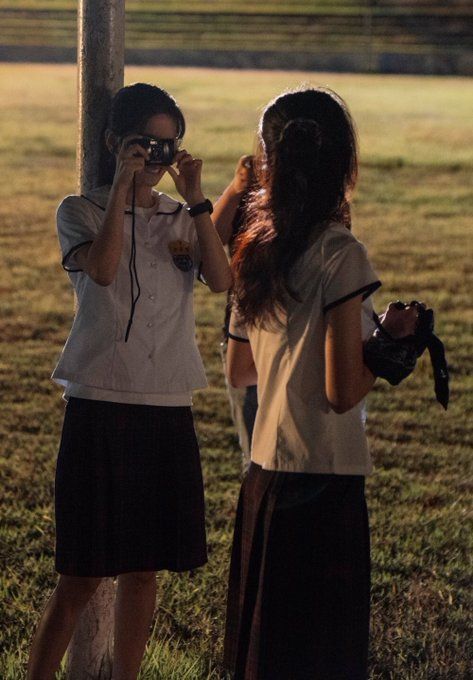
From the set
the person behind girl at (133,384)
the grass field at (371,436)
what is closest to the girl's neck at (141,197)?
the person behind girl at (133,384)

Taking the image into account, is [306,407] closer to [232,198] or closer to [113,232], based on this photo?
[113,232]

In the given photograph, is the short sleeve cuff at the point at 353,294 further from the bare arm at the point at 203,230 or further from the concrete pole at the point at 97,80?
the concrete pole at the point at 97,80

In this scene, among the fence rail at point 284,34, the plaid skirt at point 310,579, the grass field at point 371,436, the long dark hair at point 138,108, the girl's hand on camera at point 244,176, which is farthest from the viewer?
the fence rail at point 284,34

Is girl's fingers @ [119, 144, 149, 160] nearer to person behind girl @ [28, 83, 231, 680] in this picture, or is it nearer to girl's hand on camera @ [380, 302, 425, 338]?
person behind girl @ [28, 83, 231, 680]

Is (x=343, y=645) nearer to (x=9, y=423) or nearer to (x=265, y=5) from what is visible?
(x=9, y=423)

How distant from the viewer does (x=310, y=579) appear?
2766mm

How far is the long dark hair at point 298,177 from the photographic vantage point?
8.86 ft

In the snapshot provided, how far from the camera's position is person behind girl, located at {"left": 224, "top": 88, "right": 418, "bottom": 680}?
2703 mm

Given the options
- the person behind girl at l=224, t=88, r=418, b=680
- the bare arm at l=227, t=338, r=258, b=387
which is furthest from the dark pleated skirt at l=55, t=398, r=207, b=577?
the person behind girl at l=224, t=88, r=418, b=680

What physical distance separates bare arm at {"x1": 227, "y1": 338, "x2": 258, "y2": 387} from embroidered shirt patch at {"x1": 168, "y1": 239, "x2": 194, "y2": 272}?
20cm

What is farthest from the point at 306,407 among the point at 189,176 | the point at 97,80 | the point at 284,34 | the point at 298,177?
the point at 284,34

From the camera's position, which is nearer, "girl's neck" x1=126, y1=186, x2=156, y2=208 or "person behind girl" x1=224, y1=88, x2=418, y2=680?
"person behind girl" x1=224, y1=88, x2=418, y2=680

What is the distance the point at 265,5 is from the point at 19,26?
6.25 m

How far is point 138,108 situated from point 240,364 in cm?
62
